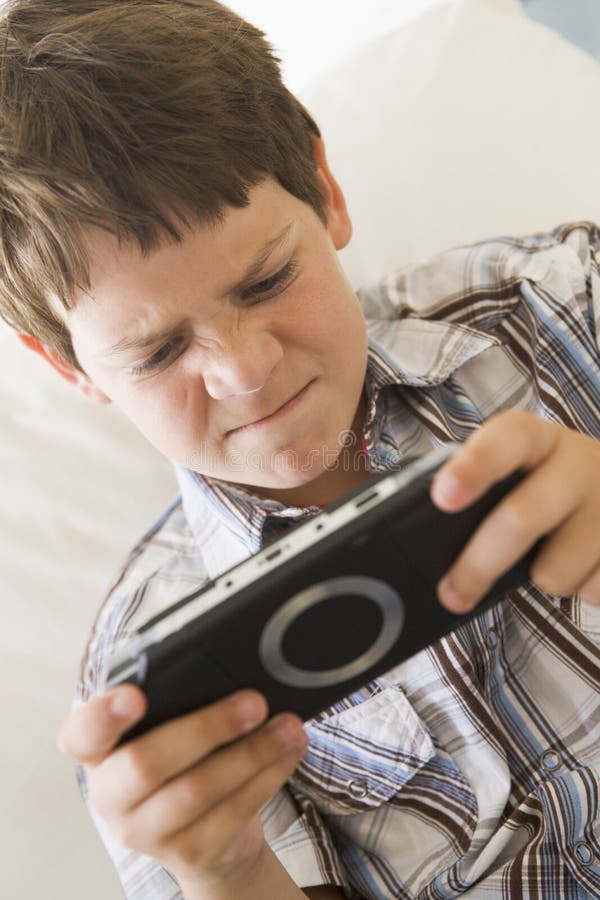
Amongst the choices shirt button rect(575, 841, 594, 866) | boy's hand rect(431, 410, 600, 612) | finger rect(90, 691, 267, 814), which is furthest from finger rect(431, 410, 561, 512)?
shirt button rect(575, 841, 594, 866)

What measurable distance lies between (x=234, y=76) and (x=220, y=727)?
0.44 meters

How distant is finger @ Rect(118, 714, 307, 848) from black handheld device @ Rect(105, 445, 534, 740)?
22 mm

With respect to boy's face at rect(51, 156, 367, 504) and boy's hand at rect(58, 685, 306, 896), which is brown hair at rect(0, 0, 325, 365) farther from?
boy's hand at rect(58, 685, 306, 896)

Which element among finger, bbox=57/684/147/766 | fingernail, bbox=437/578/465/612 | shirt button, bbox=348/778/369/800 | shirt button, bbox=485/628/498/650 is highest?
fingernail, bbox=437/578/465/612

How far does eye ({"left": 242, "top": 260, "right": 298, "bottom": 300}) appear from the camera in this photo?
58 cm

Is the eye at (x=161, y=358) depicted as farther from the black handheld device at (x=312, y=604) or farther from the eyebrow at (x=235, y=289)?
the black handheld device at (x=312, y=604)

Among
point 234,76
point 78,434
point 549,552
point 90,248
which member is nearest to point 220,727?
point 549,552

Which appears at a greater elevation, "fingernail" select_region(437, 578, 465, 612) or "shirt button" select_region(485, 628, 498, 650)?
"fingernail" select_region(437, 578, 465, 612)

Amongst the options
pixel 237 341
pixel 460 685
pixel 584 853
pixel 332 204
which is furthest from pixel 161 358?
pixel 584 853

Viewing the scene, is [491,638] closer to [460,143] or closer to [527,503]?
[527,503]

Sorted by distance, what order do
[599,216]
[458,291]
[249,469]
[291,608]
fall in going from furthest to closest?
[599,216] → [458,291] → [249,469] → [291,608]

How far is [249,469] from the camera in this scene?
2.15 ft

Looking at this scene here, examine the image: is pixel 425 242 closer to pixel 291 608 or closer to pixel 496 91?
pixel 496 91

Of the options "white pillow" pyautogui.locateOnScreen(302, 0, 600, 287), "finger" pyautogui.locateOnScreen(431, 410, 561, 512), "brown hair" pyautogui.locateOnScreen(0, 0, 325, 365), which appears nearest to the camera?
"finger" pyautogui.locateOnScreen(431, 410, 561, 512)
